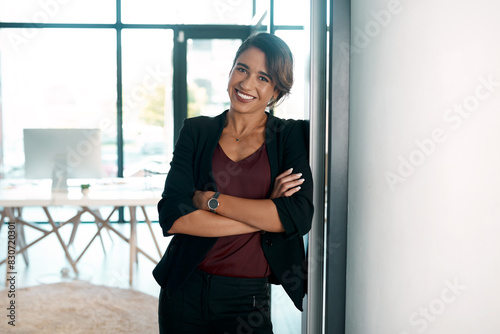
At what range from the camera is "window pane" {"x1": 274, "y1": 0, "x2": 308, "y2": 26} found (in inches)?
75.0

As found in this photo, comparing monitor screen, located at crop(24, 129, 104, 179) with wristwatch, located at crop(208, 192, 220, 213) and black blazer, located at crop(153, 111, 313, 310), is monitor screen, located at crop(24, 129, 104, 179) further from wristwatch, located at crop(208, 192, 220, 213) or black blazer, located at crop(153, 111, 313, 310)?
wristwatch, located at crop(208, 192, 220, 213)

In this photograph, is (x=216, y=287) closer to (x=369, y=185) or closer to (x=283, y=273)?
(x=283, y=273)

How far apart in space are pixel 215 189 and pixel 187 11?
17.2 ft

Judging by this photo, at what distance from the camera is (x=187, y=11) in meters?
6.37

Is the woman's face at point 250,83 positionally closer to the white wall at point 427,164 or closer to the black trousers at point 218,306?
the white wall at point 427,164

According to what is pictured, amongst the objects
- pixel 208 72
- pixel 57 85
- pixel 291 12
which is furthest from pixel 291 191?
pixel 57 85

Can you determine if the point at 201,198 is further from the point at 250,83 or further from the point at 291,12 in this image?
the point at 291,12

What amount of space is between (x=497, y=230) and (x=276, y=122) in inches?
30.0

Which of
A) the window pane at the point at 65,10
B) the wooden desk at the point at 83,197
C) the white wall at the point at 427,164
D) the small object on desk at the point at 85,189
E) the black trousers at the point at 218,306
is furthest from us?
the window pane at the point at 65,10

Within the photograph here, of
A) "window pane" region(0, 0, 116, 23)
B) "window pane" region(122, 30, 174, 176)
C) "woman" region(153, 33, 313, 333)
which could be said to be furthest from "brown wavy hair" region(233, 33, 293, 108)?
"window pane" region(0, 0, 116, 23)

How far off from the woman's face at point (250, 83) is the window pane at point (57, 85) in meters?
5.11

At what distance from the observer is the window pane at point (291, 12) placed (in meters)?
1.91

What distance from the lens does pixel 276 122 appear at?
170cm

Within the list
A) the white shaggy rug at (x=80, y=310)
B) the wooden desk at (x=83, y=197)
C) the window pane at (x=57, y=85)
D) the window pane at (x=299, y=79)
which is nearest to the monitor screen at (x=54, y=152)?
the wooden desk at (x=83, y=197)
